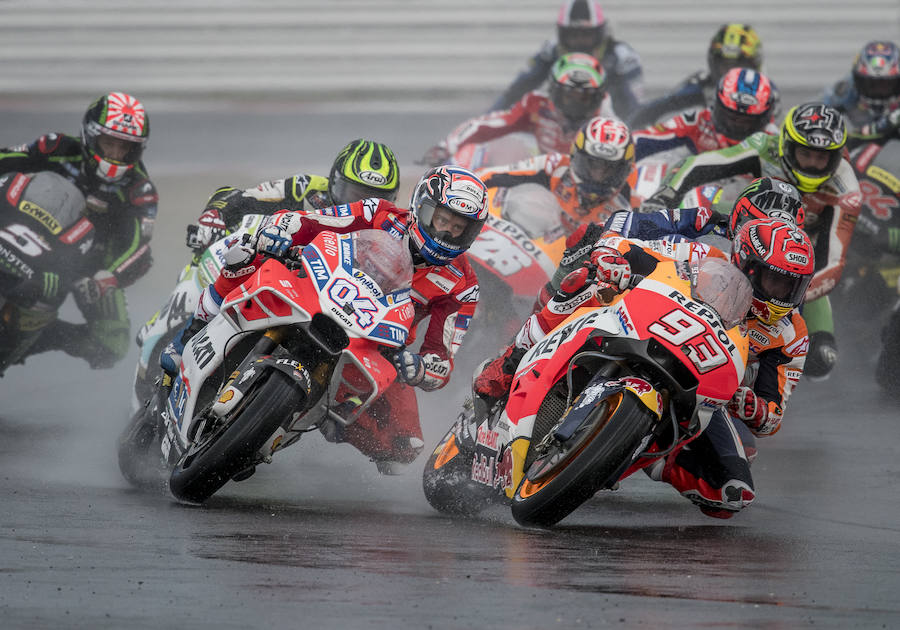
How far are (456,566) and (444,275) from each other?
86.0 inches

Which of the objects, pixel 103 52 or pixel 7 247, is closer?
pixel 7 247

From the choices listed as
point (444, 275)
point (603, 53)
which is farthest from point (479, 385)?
point (603, 53)

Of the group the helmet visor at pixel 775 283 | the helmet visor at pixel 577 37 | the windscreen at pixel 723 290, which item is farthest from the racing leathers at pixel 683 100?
the windscreen at pixel 723 290

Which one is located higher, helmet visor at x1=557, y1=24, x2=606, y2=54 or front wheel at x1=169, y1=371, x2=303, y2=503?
front wheel at x1=169, y1=371, x2=303, y2=503


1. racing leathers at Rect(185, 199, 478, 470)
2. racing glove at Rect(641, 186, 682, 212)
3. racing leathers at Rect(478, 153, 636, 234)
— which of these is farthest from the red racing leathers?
racing leathers at Rect(478, 153, 636, 234)

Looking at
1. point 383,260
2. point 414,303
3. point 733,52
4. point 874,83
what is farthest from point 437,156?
point 383,260

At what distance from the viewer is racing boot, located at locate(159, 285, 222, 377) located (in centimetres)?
674

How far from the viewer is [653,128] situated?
1173 cm

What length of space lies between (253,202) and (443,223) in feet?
6.98

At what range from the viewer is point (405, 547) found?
5.42 meters

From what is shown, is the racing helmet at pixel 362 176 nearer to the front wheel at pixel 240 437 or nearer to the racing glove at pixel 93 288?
the racing glove at pixel 93 288

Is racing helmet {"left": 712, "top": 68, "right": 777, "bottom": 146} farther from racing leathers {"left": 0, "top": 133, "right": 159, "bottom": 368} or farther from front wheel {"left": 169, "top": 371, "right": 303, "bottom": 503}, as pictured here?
front wheel {"left": 169, "top": 371, "right": 303, "bottom": 503}

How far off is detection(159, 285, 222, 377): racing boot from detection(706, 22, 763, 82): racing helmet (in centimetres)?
796

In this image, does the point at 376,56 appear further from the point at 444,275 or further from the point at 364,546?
the point at 364,546
